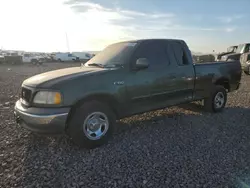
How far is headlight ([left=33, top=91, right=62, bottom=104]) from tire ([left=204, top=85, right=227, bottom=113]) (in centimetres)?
418

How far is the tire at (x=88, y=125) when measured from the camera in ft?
12.6

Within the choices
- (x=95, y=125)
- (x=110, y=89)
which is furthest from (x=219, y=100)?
(x=95, y=125)

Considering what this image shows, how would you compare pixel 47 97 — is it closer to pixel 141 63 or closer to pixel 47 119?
pixel 47 119

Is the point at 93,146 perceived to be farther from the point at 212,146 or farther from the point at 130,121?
the point at 212,146

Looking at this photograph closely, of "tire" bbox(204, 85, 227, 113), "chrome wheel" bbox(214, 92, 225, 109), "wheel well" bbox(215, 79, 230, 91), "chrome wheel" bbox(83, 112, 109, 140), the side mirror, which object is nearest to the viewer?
"chrome wheel" bbox(83, 112, 109, 140)

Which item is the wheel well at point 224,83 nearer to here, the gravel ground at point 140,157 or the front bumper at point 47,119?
the gravel ground at point 140,157

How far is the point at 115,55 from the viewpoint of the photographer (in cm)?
483

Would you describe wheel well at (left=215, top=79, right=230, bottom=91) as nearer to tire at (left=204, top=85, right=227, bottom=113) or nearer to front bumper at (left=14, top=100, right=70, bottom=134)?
tire at (left=204, top=85, right=227, bottom=113)

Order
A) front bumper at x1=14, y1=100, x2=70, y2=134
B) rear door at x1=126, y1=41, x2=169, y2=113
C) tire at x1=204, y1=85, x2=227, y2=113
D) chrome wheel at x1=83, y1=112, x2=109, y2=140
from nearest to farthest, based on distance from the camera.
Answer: front bumper at x1=14, y1=100, x2=70, y2=134
chrome wheel at x1=83, y1=112, x2=109, y2=140
rear door at x1=126, y1=41, x2=169, y2=113
tire at x1=204, y1=85, x2=227, y2=113

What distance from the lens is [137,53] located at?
469 centimetres

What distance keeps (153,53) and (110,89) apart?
58.7 inches

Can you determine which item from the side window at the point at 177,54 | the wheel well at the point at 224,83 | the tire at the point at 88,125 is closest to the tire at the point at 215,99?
the wheel well at the point at 224,83

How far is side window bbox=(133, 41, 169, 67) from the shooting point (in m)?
4.80

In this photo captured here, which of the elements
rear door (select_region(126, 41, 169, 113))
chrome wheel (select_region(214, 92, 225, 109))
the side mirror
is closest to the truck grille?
rear door (select_region(126, 41, 169, 113))
